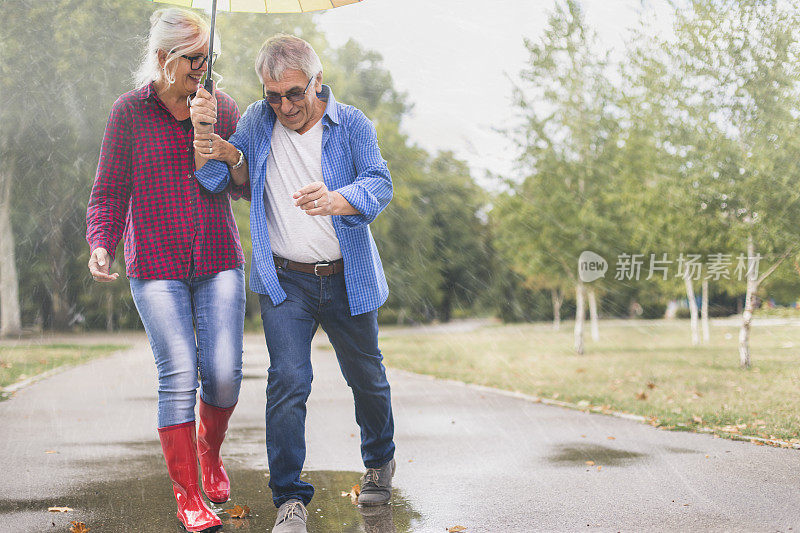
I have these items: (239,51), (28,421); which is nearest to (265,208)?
(28,421)

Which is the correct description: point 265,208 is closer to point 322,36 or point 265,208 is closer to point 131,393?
point 131,393

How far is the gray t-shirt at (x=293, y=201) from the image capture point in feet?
11.7

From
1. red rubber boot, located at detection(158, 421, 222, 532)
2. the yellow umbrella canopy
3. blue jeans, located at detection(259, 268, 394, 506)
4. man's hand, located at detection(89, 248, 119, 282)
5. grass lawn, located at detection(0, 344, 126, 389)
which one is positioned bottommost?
grass lawn, located at detection(0, 344, 126, 389)

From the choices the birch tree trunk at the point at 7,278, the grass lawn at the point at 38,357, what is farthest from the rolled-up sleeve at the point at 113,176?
the birch tree trunk at the point at 7,278

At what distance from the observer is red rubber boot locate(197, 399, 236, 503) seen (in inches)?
152

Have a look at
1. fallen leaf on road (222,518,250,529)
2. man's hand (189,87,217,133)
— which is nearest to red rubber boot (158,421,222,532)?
fallen leaf on road (222,518,250,529)

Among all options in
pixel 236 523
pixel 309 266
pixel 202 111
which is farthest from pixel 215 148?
pixel 236 523

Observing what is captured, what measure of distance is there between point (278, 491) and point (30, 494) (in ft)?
5.23

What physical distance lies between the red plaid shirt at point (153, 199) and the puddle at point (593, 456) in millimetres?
2556

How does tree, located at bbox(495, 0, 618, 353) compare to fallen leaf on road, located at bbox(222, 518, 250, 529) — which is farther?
tree, located at bbox(495, 0, 618, 353)

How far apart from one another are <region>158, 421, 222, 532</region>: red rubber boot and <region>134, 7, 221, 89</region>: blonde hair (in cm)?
149

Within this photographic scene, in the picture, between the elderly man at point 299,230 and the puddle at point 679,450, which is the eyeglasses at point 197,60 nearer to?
the elderly man at point 299,230

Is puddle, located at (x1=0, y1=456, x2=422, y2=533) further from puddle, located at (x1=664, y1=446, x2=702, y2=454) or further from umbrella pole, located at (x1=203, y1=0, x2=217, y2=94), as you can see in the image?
puddle, located at (x1=664, y1=446, x2=702, y2=454)

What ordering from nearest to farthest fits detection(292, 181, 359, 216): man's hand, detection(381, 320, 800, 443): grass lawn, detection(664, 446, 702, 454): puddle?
1. detection(292, 181, 359, 216): man's hand
2. detection(664, 446, 702, 454): puddle
3. detection(381, 320, 800, 443): grass lawn
